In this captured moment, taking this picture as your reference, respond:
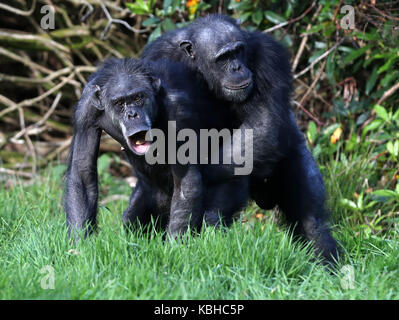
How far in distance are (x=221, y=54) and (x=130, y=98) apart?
0.76 m

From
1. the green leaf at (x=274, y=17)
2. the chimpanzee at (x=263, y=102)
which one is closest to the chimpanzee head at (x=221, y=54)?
the chimpanzee at (x=263, y=102)

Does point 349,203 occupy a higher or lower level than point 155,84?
lower

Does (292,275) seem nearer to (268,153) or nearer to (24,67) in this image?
(268,153)

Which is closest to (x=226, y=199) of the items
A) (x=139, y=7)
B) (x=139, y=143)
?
(x=139, y=143)

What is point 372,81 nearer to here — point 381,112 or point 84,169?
point 381,112

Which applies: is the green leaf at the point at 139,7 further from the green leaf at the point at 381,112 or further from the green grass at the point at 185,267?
the green grass at the point at 185,267

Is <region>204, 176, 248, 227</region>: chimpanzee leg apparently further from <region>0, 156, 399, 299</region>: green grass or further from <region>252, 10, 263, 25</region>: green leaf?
<region>252, 10, 263, 25</region>: green leaf

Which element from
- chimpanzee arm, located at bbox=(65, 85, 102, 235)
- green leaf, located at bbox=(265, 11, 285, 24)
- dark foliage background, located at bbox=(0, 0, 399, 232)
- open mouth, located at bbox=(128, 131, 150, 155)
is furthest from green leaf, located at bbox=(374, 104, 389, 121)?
chimpanzee arm, located at bbox=(65, 85, 102, 235)

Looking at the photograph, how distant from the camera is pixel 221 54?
436 cm

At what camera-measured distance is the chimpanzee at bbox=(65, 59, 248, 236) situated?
158 inches

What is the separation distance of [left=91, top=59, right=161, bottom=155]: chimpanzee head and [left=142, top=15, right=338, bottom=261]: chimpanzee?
1.79 feet

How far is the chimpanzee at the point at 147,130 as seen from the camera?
400 cm

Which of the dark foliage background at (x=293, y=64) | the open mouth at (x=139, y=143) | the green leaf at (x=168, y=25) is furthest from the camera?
the green leaf at (x=168, y=25)

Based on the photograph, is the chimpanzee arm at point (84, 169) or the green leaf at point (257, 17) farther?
the green leaf at point (257, 17)
